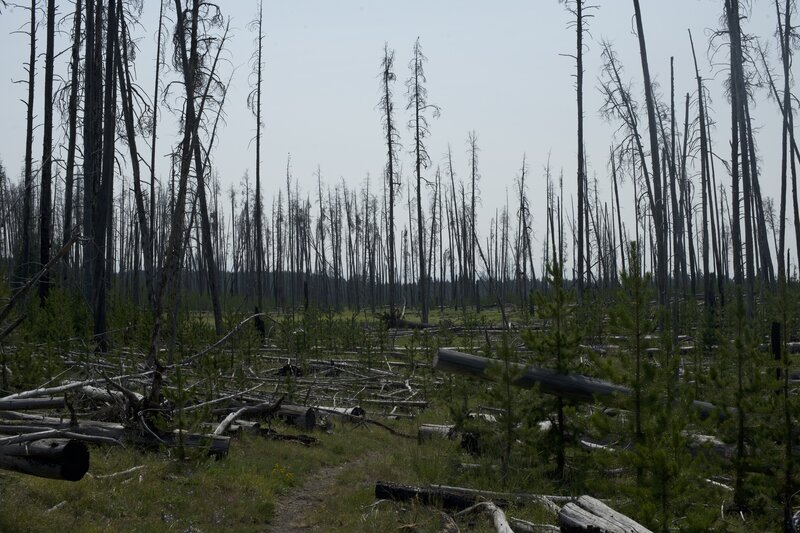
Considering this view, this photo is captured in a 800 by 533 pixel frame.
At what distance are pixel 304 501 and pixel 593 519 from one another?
11.4 ft

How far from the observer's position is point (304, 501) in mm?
6762

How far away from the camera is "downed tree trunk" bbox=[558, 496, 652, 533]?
421 centimetres

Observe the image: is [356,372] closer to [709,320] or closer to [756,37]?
[709,320]

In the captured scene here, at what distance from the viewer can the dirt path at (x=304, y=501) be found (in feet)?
19.5

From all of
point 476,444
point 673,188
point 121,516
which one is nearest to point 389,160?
point 673,188

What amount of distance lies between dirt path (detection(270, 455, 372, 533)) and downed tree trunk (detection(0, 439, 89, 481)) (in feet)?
6.27

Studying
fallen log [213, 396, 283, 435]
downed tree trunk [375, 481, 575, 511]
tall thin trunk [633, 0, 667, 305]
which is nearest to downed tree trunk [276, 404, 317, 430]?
fallen log [213, 396, 283, 435]

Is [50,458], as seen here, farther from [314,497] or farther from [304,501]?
[314,497]

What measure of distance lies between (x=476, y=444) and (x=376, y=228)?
160ft

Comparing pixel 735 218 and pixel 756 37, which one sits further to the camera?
pixel 735 218

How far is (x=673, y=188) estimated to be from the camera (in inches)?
656

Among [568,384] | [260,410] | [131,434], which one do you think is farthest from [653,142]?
[131,434]

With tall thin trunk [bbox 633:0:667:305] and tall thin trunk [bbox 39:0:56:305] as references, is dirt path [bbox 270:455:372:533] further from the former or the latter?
tall thin trunk [bbox 39:0:56:305]

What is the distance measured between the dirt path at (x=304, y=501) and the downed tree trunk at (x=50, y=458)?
6.27 ft
